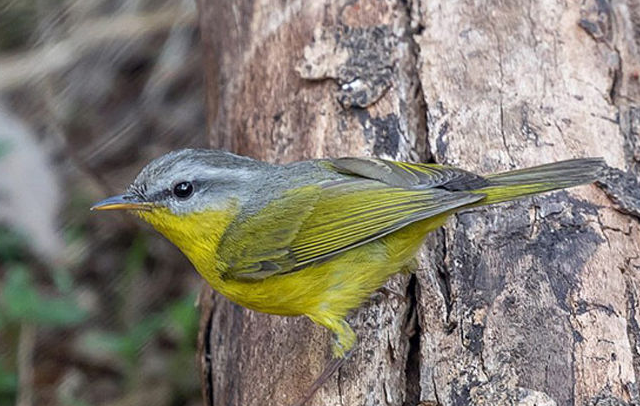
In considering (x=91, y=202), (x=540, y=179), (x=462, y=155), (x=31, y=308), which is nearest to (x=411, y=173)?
(x=462, y=155)

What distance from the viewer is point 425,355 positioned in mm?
3773

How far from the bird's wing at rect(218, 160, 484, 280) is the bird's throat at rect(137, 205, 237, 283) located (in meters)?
0.05

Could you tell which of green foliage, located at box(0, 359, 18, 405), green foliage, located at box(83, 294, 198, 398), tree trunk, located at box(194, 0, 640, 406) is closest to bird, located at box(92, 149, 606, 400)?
tree trunk, located at box(194, 0, 640, 406)

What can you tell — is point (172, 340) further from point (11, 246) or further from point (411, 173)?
point (411, 173)

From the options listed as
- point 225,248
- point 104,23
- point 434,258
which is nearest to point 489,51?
point 434,258

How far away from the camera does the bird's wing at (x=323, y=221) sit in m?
4.01

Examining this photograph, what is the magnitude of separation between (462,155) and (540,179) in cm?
61

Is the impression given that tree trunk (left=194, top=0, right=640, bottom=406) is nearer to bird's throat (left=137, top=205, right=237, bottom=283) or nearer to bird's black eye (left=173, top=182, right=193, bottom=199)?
bird's throat (left=137, top=205, right=237, bottom=283)

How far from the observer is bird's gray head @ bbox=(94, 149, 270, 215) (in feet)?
13.5

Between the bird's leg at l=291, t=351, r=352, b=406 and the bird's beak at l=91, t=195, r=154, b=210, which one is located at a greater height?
the bird's beak at l=91, t=195, r=154, b=210

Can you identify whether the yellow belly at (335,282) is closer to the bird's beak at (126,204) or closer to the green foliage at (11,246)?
the bird's beak at (126,204)

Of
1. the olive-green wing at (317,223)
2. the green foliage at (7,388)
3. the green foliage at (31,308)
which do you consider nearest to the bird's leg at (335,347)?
the olive-green wing at (317,223)

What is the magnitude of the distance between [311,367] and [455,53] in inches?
68.6

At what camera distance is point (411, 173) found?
411 cm
